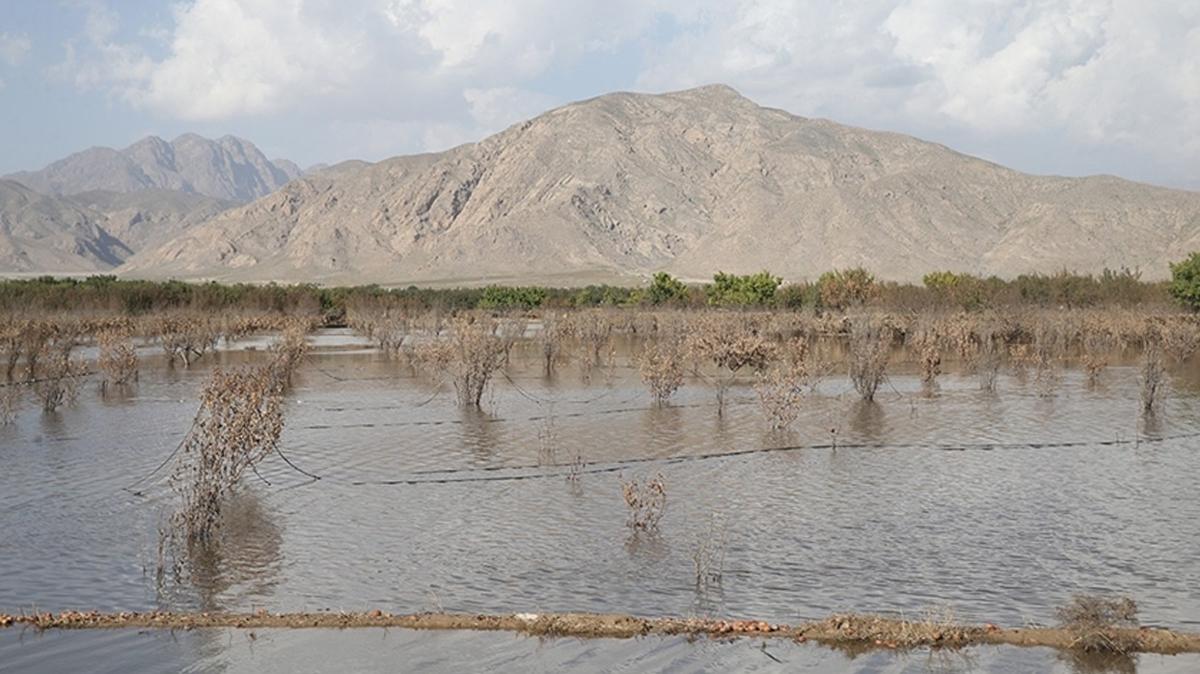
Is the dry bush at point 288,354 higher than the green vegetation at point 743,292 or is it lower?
lower

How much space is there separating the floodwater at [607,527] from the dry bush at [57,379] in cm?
53

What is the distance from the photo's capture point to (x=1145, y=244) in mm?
98750

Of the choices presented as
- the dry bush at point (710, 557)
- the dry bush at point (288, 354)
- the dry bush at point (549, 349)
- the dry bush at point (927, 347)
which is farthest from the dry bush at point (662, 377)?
the dry bush at point (710, 557)

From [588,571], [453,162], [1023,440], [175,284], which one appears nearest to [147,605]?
[588,571]

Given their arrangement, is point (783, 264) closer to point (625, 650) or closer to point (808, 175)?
point (808, 175)

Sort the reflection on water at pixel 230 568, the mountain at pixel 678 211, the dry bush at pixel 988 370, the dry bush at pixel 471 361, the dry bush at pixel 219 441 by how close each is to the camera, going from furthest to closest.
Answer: the mountain at pixel 678 211, the dry bush at pixel 988 370, the dry bush at pixel 471 361, the dry bush at pixel 219 441, the reflection on water at pixel 230 568

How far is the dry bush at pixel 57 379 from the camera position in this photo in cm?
2191

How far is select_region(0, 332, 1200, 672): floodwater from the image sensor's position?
8.11 meters

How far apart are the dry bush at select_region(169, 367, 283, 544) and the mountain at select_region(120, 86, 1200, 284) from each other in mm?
90141

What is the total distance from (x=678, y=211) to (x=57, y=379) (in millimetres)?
106982

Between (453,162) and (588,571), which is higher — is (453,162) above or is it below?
above

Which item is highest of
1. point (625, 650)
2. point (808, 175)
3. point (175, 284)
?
point (808, 175)

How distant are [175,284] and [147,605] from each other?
55.1 m

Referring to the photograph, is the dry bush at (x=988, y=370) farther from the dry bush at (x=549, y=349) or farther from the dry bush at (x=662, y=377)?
the dry bush at (x=549, y=349)
